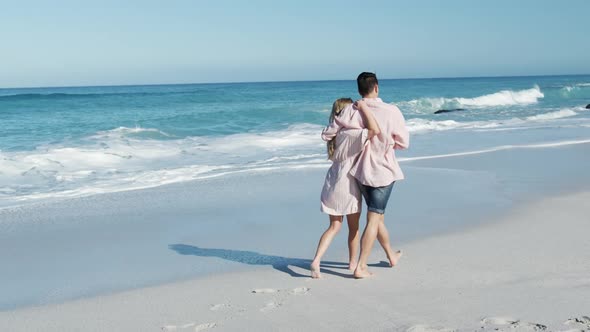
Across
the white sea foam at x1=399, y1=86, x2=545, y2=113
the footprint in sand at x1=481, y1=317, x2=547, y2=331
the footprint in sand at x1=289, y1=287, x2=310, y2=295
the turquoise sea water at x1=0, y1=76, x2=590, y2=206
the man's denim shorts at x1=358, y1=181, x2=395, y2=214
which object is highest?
the man's denim shorts at x1=358, y1=181, x2=395, y2=214

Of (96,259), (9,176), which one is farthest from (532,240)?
(9,176)

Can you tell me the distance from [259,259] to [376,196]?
1340 millimetres

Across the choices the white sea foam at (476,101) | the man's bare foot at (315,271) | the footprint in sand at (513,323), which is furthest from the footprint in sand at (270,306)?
the white sea foam at (476,101)

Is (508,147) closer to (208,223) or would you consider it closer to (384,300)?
(208,223)

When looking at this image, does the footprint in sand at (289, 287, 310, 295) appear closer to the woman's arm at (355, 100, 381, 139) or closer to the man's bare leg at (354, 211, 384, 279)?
the man's bare leg at (354, 211, 384, 279)

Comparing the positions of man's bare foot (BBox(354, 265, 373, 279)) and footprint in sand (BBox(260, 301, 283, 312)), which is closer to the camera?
footprint in sand (BBox(260, 301, 283, 312))

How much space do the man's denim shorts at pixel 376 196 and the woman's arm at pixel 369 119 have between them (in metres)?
0.42

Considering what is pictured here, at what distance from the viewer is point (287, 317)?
13.8ft

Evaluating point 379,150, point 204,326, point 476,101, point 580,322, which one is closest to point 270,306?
point 204,326

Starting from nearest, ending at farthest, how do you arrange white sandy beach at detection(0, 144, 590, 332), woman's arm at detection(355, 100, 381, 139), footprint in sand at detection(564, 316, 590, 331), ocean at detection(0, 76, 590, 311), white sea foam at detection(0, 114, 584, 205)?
footprint in sand at detection(564, 316, 590, 331) < white sandy beach at detection(0, 144, 590, 332) < woman's arm at detection(355, 100, 381, 139) < ocean at detection(0, 76, 590, 311) < white sea foam at detection(0, 114, 584, 205)

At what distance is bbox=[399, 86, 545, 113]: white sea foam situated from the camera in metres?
45.7

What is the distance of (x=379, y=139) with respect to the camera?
4832mm

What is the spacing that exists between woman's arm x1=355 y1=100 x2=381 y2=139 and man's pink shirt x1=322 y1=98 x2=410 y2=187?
0.04 m

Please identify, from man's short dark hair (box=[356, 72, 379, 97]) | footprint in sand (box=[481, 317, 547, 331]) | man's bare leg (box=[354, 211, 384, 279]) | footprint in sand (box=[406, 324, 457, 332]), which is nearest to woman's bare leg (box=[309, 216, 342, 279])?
man's bare leg (box=[354, 211, 384, 279])
